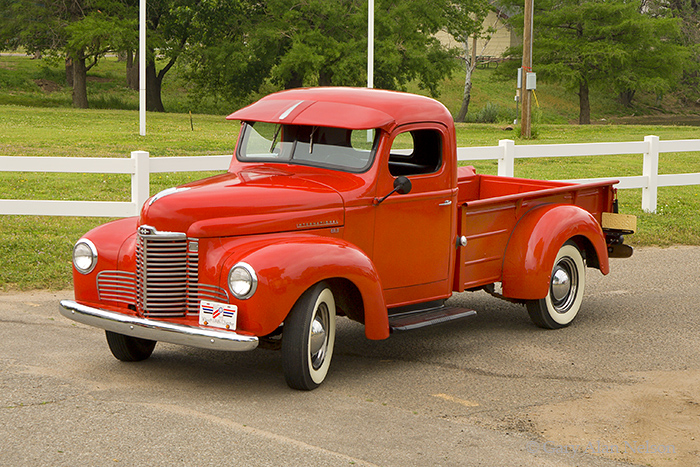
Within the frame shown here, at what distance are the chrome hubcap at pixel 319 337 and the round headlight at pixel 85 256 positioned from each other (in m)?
1.59

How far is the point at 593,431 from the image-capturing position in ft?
16.7

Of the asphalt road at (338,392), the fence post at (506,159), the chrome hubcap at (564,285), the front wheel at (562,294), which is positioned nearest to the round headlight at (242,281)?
the asphalt road at (338,392)

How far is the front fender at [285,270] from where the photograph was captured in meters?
5.31

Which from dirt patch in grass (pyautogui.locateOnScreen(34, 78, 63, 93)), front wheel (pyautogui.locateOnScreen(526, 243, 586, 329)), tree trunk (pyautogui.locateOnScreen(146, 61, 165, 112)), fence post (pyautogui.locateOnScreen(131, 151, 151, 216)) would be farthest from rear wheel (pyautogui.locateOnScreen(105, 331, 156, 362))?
dirt patch in grass (pyautogui.locateOnScreen(34, 78, 63, 93))

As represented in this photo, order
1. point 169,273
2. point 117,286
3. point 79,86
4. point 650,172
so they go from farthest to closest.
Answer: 1. point 79,86
2. point 650,172
3. point 117,286
4. point 169,273

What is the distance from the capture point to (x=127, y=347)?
6.19m

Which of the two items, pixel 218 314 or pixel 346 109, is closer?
pixel 218 314

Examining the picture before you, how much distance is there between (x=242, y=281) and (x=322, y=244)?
0.62 meters

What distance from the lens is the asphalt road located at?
464 centimetres

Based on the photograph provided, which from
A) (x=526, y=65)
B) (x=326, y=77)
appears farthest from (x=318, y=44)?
(x=526, y=65)

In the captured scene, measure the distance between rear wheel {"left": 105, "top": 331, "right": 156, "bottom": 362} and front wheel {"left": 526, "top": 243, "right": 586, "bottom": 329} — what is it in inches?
127

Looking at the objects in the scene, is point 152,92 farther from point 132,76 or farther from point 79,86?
point 132,76

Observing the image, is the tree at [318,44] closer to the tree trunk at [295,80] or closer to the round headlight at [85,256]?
the tree trunk at [295,80]

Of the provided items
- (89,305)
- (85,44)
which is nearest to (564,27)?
(85,44)
